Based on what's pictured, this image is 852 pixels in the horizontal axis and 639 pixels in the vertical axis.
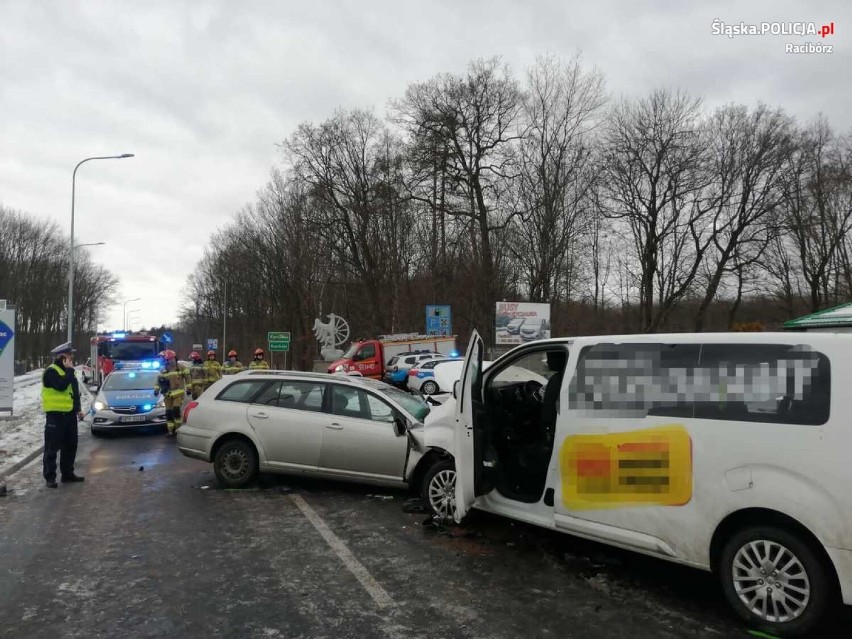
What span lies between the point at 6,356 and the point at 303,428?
8.79 metres

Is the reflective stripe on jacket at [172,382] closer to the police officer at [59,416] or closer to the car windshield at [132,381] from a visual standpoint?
the car windshield at [132,381]

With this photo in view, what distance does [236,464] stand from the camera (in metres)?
8.24

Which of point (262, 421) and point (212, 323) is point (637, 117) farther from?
point (212, 323)

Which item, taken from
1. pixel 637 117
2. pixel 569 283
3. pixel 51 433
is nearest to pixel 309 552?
pixel 51 433

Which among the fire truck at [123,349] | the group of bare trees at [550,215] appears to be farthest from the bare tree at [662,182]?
the fire truck at [123,349]

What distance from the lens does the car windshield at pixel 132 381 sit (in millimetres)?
14594

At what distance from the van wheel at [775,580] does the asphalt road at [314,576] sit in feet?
0.70

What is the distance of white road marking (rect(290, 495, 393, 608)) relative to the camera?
468 centimetres

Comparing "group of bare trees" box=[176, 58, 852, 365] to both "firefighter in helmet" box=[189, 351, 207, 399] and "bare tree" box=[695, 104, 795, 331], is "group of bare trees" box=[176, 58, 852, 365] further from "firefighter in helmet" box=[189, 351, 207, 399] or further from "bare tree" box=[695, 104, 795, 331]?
"firefighter in helmet" box=[189, 351, 207, 399]

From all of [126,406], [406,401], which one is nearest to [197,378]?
[126,406]

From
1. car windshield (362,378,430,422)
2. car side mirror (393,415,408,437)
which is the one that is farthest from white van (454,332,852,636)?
car windshield (362,378,430,422)

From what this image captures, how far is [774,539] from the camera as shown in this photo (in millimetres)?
3979

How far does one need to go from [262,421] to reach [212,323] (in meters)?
68.4

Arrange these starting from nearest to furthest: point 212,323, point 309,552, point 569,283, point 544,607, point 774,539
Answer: point 774,539 < point 544,607 < point 309,552 < point 569,283 < point 212,323
